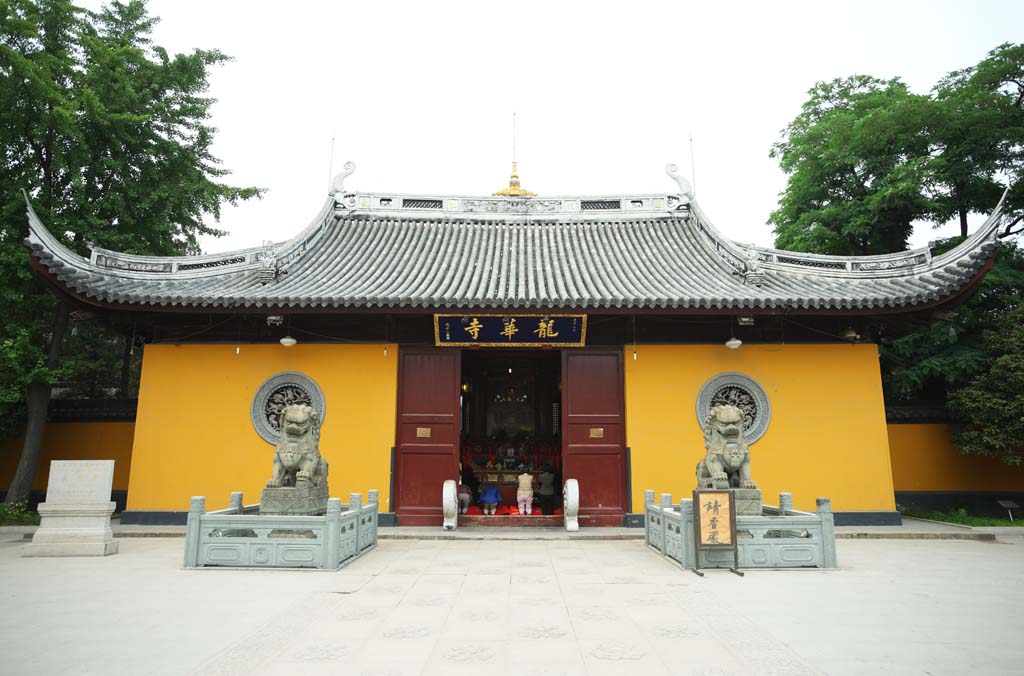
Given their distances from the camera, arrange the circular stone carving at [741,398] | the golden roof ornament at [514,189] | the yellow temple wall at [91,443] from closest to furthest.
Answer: the circular stone carving at [741,398]
the yellow temple wall at [91,443]
the golden roof ornament at [514,189]

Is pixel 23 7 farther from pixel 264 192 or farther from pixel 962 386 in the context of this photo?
pixel 962 386

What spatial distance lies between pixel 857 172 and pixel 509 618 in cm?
1413

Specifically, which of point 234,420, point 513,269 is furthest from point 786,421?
point 234,420

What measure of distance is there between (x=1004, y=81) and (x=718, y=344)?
370 inches

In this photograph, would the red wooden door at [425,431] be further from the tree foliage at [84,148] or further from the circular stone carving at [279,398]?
the tree foliage at [84,148]

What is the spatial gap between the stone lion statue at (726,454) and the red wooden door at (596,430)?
2.65m

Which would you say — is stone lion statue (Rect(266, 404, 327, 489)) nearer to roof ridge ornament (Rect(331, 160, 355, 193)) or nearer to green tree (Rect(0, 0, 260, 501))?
green tree (Rect(0, 0, 260, 501))

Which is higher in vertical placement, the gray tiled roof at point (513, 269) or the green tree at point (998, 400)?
the gray tiled roof at point (513, 269)

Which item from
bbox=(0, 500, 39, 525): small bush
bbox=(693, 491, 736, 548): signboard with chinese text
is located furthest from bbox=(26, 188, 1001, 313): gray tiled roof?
bbox=(0, 500, 39, 525): small bush

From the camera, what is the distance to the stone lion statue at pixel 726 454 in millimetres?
7453

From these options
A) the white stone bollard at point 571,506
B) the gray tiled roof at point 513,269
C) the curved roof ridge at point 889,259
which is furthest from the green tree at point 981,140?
the white stone bollard at point 571,506

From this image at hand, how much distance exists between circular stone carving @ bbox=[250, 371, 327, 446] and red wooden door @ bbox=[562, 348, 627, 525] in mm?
4292

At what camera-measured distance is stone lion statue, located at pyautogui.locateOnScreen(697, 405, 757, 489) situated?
293 inches

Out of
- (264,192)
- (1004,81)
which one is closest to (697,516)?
(264,192)
